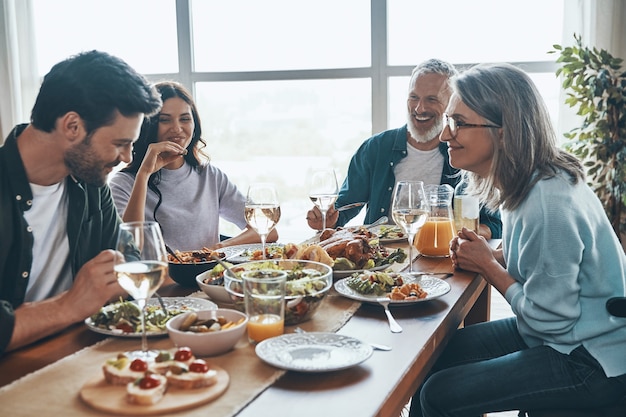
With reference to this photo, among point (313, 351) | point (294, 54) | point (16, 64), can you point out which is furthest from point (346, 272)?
point (16, 64)

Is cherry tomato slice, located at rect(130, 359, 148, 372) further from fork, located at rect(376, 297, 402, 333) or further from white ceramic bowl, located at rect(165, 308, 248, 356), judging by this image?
fork, located at rect(376, 297, 402, 333)

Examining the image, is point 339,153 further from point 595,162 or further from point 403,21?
point 595,162

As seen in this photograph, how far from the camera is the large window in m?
4.25

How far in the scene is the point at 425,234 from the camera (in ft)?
6.82

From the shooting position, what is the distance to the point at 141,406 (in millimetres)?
999

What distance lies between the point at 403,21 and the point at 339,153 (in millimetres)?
978

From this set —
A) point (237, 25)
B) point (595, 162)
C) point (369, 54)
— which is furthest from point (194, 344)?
point (237, 25)

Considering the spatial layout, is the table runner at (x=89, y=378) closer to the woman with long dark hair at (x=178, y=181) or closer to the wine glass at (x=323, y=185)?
the wine glass at (x=323, y=185)

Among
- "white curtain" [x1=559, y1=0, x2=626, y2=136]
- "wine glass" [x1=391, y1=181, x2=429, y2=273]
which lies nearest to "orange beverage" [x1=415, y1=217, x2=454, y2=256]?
"wine glass" [x1=391, y1=181, x2=429, y2=273]

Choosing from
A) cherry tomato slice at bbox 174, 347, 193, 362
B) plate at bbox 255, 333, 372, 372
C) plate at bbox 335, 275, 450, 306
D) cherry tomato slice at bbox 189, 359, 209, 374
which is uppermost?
cherry tomato slice at bbox 174, 347, 193, 362

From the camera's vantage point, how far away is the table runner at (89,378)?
3.32 ft

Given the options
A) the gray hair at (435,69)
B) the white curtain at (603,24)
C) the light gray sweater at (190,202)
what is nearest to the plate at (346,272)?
the light gray sweater at (190,202)

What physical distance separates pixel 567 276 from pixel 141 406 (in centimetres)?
101

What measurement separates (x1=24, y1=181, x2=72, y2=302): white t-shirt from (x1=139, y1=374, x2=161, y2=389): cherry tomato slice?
2.49ft
